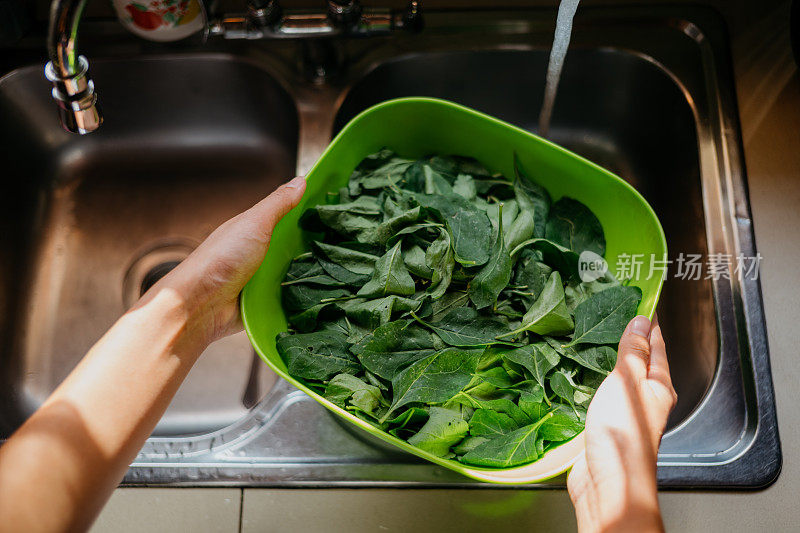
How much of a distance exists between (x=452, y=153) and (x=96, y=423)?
0.58 meters

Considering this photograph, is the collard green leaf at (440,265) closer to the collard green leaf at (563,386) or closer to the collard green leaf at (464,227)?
the collard green leaf at (464,227)

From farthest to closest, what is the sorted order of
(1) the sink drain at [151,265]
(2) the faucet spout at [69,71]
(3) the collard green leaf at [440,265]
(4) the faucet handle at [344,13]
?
(1) the sink drain at [151,265], (4) the faucet handle at [344,13], (3) the collard green leaf at [440,265], (2) the faucet spout at [69,71]

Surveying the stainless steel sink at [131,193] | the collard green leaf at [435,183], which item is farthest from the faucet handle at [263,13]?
the collard green leaf at [435,183]

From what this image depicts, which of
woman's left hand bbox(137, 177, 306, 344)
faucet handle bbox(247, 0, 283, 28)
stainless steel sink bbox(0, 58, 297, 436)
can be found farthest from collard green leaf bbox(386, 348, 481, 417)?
faucet handle bbox(247, 0, 283, 28)

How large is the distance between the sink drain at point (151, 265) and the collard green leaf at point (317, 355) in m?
0.39

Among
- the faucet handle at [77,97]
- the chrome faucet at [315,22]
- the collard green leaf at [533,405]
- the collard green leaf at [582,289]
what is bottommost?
the collard green leaf at [533,405]

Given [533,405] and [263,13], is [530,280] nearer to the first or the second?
[533,405]

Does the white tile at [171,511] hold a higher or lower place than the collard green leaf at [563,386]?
lower

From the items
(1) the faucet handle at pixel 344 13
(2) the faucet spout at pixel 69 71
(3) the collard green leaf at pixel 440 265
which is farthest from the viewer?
(1) the faucet handle at pixel 344 13

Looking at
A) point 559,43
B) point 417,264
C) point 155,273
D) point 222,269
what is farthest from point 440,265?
point 155,273

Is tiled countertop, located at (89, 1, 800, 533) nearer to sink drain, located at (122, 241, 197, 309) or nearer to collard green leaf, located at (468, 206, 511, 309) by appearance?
collard green leaf, located at (468, 206, 511, 309)

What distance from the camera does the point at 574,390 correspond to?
0.69 meters

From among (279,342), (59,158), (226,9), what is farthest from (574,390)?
(59,158)

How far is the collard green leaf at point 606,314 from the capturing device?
70 centimetres
